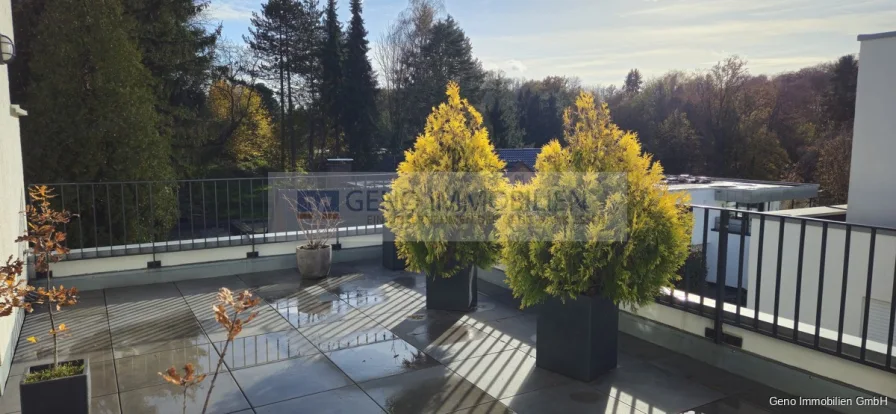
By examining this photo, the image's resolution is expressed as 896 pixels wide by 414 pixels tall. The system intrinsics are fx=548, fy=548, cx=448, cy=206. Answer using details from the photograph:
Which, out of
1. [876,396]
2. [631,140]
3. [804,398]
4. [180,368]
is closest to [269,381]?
[180,368]

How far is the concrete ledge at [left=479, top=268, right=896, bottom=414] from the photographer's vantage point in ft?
9.48

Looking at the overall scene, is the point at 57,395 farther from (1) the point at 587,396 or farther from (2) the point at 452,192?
(2) the point at 452,192

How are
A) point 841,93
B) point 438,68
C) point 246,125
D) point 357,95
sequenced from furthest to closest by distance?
point 438,68, point 357,95, point 246,125, point 841,93

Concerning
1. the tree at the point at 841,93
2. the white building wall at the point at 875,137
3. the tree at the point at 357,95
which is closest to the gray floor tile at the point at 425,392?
the white building wall at the point at 875,137

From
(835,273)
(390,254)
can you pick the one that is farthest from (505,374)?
(835,273)

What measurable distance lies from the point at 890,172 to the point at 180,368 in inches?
361

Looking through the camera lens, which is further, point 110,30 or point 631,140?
point 110,30

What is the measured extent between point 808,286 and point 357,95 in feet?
70.0

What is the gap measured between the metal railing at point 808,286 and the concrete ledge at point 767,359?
0.06 meters

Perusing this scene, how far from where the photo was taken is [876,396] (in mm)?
2830

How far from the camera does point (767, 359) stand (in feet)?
10.8

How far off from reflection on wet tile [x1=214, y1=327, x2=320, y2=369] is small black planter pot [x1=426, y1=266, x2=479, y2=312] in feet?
4.07

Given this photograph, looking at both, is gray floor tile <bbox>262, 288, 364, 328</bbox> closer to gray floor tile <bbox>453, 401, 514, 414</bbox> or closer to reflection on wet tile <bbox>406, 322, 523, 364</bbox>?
reflection on wet tile <bbox>406, 322, 523, 364</bbox>

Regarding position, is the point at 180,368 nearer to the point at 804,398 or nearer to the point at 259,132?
the point at 804,398
